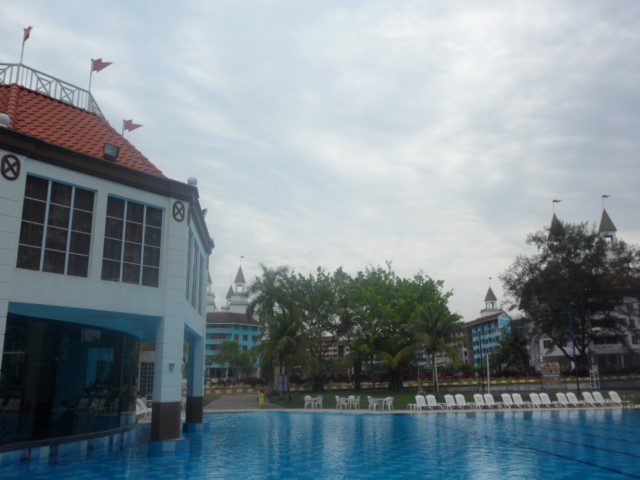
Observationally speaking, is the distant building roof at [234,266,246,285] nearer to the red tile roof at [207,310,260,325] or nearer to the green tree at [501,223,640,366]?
the red tile roof at [207,310,260,325]

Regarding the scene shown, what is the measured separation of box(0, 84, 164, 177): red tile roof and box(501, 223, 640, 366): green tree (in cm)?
4267

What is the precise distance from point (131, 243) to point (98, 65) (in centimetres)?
776

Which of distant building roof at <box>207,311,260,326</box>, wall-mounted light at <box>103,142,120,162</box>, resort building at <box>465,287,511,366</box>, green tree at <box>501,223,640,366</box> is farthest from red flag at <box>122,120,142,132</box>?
resort building at <box>465,287,511,366</box>

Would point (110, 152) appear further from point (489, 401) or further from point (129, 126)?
point (489, 401)

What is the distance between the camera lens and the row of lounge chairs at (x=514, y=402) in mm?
33031

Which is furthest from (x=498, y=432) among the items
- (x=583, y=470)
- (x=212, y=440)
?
(x=212, y=440)

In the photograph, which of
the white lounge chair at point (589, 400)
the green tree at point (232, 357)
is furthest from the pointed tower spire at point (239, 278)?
the white lounge chair at point (589, 400)

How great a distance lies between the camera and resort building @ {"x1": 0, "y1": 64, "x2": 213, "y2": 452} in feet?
47.7

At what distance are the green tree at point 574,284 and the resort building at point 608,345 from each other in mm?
767

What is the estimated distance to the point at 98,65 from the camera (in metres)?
20.0

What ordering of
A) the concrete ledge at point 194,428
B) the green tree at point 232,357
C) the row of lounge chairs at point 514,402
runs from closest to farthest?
the concrete ledge at point 194,428 < the row of lounge chairs at point 514,402 < the green tree at point 232,357

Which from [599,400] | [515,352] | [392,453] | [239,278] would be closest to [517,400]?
[599,400]

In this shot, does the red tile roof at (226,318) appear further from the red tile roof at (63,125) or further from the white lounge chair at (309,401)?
the red tile roof at (63,125)

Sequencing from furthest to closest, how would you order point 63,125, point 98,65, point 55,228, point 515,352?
point 515,352 < point 98,65 < point 63,125 < point 55,228
